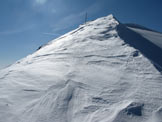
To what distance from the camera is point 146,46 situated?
19.8 feet

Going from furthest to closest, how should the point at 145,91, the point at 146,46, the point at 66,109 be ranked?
the point at 146,46
the point at 145,91
the point at 66,109

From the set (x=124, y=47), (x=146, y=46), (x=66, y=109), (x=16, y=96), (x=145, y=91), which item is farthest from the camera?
(x=146, y=46)

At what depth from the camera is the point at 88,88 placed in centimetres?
362

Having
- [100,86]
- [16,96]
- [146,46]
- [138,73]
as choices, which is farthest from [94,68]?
[146,46]

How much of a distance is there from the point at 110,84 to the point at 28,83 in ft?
7.03

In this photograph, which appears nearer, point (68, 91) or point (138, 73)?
point (68, 91)

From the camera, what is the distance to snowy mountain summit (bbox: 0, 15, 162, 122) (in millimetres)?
2881

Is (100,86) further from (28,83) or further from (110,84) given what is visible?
(28,83)

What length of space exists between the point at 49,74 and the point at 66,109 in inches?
62.1

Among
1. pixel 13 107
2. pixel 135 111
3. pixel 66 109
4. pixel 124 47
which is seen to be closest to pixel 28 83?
pixel 13 107

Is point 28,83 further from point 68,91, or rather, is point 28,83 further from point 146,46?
point 146,46

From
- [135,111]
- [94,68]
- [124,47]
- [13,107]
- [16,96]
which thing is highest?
[124,47]

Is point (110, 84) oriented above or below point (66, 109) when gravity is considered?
above

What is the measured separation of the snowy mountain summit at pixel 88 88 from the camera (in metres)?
2.88
